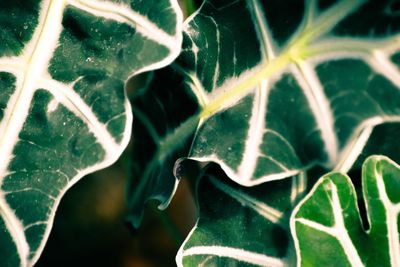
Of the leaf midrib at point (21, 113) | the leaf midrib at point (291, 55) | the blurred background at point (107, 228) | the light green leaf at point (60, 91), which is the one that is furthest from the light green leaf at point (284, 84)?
the blurred background at point (107, 228)

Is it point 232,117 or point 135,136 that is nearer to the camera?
point 232,117

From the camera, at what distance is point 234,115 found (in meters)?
0.89

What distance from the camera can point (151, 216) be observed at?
A: 65.4 inches

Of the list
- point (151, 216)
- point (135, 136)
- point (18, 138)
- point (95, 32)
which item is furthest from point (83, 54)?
point (151, 216)

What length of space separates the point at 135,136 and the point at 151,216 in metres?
0.57

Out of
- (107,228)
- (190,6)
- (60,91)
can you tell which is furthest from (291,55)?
(107,228)

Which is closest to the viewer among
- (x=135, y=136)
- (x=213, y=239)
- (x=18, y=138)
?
(x=18, y=138)

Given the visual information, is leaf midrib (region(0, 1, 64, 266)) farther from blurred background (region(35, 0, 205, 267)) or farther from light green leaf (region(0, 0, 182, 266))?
blurred background (region(35, 0, 205, 267))

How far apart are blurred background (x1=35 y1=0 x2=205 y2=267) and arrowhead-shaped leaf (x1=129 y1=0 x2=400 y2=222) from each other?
65cm

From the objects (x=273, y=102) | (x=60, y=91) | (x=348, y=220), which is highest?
(x=60, y=91)

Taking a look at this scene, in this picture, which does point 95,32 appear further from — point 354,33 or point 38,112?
point 354,33

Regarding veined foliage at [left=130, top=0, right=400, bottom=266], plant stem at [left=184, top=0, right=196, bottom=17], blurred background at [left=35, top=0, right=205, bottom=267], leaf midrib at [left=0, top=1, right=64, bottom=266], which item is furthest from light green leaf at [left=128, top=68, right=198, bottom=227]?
blurred background at [left=35, top=0, right=205, bottom=267]

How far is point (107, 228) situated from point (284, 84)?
903 mm

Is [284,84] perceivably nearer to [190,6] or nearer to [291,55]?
[291,55]
